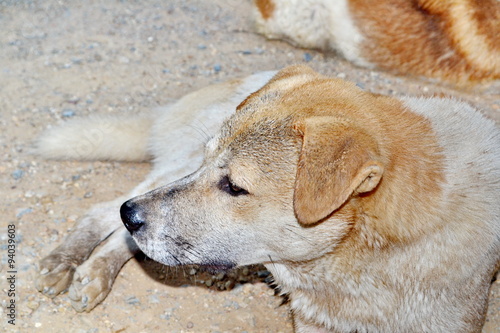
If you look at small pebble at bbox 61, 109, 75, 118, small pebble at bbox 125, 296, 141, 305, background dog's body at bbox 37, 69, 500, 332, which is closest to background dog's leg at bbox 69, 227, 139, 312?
small pebble at bbox 125, 296, 141, 305

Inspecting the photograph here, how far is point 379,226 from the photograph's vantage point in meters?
2.44

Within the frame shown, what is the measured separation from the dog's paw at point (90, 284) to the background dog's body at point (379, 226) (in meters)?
0.69

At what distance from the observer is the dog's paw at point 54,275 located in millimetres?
3225

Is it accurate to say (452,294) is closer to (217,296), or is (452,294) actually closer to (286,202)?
(286,202)

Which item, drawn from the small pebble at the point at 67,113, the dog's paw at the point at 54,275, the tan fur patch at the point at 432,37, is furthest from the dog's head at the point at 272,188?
the tan fur patch at the point at 432,37

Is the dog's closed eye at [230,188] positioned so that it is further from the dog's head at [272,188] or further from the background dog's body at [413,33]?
the background dog's body at [413,33]

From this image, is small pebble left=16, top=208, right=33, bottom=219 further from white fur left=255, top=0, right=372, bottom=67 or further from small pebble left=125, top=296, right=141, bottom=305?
white fur left=255, top=0, right=372, bottom=67

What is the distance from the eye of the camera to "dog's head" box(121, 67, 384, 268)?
226cm

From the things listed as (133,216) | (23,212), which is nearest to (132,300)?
(133,216)

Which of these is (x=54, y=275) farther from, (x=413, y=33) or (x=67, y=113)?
(x=413, y=33)

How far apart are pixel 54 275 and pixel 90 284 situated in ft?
0.73

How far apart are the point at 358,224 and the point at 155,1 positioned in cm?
487

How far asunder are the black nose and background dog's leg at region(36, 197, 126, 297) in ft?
2.77

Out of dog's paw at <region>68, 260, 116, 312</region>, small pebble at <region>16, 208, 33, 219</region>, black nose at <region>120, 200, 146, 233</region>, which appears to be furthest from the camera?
small pebble at <region>16, 208, 33, 219</region>
